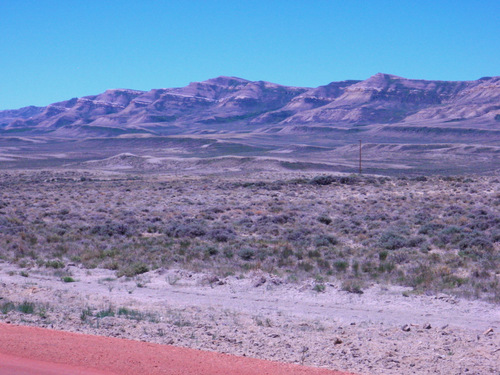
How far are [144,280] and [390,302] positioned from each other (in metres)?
5.81

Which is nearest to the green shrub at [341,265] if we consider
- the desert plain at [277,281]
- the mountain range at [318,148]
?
the desert plain at [277,281]

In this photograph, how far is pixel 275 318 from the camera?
10023mm

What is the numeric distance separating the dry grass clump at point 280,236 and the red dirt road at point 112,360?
577 centimetres

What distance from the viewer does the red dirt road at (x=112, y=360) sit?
20.3ft

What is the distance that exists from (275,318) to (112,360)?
412cm

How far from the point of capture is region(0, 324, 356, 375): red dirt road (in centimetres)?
620

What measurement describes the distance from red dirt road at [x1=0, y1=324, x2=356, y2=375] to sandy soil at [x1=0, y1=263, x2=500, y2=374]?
0.65 m

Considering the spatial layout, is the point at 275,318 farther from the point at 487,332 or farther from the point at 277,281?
the point at 487,332

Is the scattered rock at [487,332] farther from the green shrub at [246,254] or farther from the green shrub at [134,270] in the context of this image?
the green shrub at [134,270]

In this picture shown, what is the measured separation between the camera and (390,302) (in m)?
11.1

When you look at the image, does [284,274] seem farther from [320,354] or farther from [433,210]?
[433,210]

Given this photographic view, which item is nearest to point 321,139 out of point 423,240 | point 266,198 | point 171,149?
point 171,149

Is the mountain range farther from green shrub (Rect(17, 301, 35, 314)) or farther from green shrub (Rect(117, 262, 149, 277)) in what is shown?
green shrub (Rect(17, 301, 35, 314))

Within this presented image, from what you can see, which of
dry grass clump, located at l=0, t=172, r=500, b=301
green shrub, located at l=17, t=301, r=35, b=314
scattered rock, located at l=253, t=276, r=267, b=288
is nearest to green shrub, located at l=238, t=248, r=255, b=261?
dry grass clump, located at l=0, t=172, r=500, b=301
